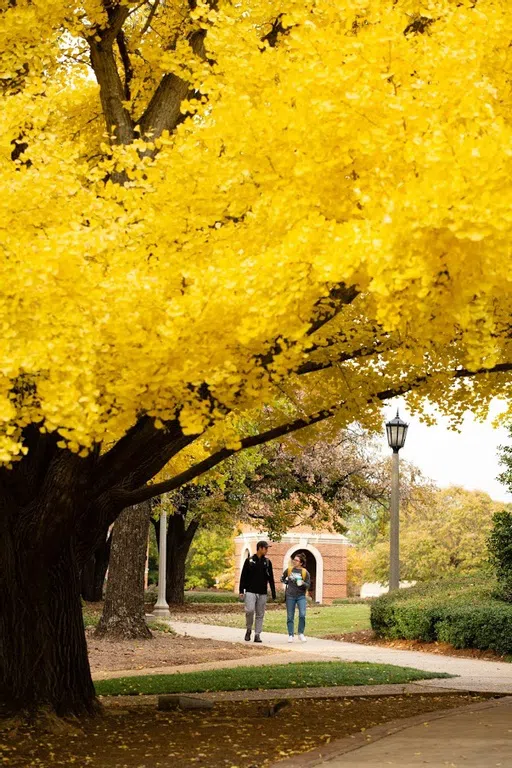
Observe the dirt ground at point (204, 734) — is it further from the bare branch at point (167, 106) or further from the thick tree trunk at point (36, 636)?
the bare branch at point (167, 106)

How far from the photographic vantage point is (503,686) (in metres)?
11.9

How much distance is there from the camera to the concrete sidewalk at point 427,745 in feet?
22.3

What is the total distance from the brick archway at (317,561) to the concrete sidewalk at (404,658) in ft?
91.1

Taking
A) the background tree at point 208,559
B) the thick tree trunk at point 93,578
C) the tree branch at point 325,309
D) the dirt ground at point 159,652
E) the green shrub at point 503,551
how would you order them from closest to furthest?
the tree branch at point 325,309 → the dirt ground at point 159,652 → the green shrub at point 503,551 → the thick tree trunk at point 93,578 → the background tree at point 208,559

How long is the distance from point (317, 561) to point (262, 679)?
38585 mm

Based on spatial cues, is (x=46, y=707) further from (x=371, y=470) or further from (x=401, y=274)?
(x=371, y=470)

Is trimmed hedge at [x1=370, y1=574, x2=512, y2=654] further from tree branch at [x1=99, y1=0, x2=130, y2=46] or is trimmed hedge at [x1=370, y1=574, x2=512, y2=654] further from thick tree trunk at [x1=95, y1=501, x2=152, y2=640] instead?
tree branch at [x1=99, y1=0, x2=130, y2=46]

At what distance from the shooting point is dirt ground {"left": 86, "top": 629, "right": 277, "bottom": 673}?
14.5 m

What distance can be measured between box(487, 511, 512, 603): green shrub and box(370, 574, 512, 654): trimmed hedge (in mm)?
233

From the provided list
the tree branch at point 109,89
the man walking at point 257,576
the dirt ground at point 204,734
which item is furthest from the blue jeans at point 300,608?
the tree branch at point 109,89

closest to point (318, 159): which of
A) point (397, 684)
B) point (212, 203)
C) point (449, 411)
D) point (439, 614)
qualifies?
point (212, 203)

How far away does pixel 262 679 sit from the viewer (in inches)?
476

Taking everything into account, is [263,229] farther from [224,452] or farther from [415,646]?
[415,646]

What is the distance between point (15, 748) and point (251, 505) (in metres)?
23.3
